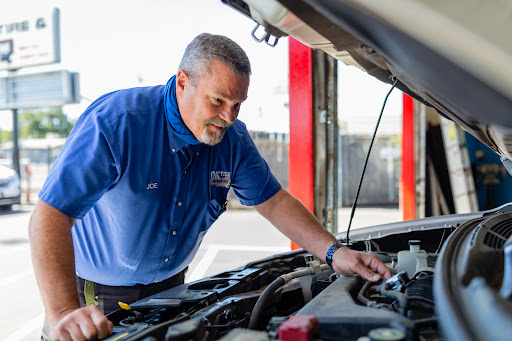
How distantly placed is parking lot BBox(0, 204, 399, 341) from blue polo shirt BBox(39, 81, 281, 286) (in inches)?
81.4

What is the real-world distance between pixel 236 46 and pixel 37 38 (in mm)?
10339

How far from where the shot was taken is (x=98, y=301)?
171 centimetres

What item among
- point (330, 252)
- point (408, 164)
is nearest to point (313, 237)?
point (330, 252)

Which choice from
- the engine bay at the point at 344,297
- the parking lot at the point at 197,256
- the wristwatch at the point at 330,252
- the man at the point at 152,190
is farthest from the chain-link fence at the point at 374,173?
the wristwatch at the point at 330,252

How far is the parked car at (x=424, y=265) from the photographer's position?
0.71 meters

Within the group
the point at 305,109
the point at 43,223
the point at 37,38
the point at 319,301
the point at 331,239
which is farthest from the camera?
the point at 37,38

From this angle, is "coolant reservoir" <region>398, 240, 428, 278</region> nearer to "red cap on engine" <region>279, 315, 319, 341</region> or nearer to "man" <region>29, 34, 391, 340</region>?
"man" <region>29, 34, 391, 340</region>

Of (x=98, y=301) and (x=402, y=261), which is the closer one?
(x=402, y=261)

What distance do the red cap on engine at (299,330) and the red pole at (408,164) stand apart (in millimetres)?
4433

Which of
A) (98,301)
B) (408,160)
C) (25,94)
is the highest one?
(25,94)

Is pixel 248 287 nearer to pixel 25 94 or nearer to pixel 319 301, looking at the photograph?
pixel 319 301

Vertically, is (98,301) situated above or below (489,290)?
below

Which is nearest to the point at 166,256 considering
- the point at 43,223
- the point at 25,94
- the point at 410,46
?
the point at 43,223

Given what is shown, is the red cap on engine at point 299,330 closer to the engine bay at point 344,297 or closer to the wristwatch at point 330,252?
the engine bay at point 344,297
